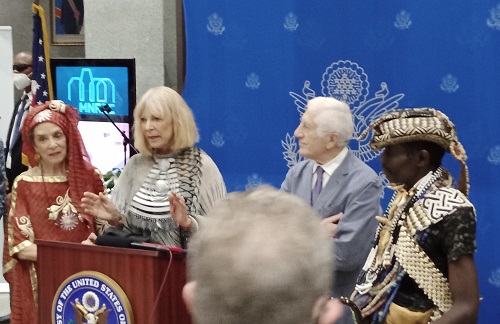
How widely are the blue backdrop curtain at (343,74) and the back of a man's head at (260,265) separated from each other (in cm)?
327

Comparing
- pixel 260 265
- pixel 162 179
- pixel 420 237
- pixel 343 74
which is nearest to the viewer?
pixel 260 265

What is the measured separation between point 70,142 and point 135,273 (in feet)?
4.48

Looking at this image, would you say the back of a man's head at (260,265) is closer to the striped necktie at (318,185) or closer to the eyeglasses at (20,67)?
the striped necktie at (318,185)

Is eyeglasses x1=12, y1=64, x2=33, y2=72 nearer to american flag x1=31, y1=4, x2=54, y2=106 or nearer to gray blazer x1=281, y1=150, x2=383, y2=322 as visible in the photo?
american flag x1=31, y1=4, x2=54, y2=106

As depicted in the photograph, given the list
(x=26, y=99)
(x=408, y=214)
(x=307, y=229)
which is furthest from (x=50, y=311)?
(x=26, y=99)

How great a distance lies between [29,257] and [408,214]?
192 cm

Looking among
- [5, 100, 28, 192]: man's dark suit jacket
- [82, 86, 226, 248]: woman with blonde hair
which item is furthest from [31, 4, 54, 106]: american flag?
[82, 86, 226, 248]: woman with blonde hair

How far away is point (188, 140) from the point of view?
3.59 meters

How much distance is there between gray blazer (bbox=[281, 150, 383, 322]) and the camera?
10.5 ft

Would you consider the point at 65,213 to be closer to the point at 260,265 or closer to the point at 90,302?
the point at 90,302

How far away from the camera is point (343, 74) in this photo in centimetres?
462

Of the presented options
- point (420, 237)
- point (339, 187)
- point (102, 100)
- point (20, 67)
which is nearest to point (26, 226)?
point (339, 187)

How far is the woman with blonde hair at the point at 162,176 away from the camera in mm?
3461

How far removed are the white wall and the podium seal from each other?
496 cm
